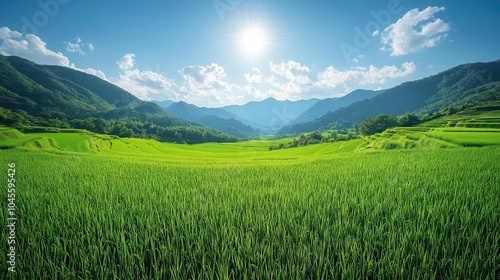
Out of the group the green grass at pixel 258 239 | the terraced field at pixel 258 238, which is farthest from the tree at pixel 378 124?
the green grass at pixel 258 239

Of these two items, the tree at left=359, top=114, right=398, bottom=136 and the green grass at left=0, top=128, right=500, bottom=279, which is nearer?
the green grass at left=0, top=128, right=500, bottom=279

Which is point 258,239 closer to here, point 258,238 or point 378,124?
point 258,238

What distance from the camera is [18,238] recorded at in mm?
2863

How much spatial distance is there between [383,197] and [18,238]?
20.8ft

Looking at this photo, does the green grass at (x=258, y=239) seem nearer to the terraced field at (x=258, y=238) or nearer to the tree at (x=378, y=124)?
the terraced field at (x=258, y=238)

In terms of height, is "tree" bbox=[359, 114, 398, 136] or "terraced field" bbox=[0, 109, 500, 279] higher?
"tree" bbox=[359, 114, 398, 136]

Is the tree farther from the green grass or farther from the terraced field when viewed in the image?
the green grass

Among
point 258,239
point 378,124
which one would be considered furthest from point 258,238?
point 378,124

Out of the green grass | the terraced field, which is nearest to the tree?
the terraced field

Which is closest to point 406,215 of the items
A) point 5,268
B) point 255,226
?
point 255,226

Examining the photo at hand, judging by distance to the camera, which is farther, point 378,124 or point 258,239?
point 378,124

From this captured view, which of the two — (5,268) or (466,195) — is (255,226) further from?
(466,195)

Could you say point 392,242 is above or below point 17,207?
below

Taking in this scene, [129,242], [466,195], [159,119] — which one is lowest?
[466,195]
